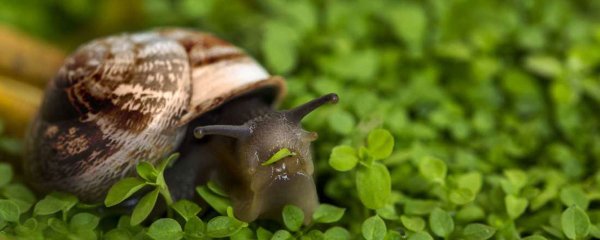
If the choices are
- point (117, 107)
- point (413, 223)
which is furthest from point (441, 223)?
point (117, 107)

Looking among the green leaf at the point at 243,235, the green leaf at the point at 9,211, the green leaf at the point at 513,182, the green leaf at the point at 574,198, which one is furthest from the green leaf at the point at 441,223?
the green leaf at the point at 9,211

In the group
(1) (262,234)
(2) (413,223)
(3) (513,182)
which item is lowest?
(1) (262,234)

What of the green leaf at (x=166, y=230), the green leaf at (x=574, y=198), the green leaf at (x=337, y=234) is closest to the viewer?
the green leaf at (x=166, y=230)

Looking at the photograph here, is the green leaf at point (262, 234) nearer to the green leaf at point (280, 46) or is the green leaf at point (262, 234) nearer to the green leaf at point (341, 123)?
the green leaf at point (341, 123)

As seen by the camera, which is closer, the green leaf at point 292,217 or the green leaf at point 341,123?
the green leaf at point 292,217

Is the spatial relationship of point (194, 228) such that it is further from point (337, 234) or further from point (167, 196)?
point (337, 234)

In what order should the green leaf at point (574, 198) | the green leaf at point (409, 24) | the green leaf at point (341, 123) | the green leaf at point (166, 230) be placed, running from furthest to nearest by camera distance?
the green leaf at point (409, 24) → the green leaf at point (341, 123) → the green leaf at point (574, 198) → the green leaf at point (166, 230)

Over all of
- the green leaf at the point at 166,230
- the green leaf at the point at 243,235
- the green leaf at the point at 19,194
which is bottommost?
the green leaf at the point at 19,194

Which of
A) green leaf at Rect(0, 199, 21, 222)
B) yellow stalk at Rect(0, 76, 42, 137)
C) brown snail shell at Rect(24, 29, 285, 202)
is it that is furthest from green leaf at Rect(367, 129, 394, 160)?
yellow stalk at Rect(0, 76, 42, 137)
